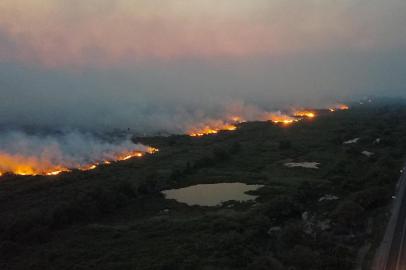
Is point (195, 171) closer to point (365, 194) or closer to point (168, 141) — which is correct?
point (365, 194)

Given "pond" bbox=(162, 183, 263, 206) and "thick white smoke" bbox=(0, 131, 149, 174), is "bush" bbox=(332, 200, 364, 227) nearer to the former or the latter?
"pond" bbox=(162, 183, 263, 206)

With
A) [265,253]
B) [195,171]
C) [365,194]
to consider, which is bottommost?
[265,253]

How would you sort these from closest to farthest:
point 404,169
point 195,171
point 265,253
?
point 265,253 < point 404,169 < point 195,171

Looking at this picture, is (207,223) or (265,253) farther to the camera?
(207,223)

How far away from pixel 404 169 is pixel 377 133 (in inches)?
1836

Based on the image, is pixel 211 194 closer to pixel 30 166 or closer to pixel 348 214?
pixel 348 214

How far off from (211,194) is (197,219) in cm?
1471

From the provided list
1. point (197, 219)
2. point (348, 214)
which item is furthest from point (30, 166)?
point (348, 214)

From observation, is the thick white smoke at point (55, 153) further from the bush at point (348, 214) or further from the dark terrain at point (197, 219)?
the bush at point (348, 214)

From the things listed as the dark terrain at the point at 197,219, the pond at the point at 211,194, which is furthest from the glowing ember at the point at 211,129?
the pond at the point at 211,194

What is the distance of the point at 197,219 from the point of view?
4638 centimetres

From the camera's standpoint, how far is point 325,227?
Result: 43.1 meters

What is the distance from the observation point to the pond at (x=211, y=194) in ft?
188

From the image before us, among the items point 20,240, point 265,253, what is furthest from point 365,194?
point 20,240
